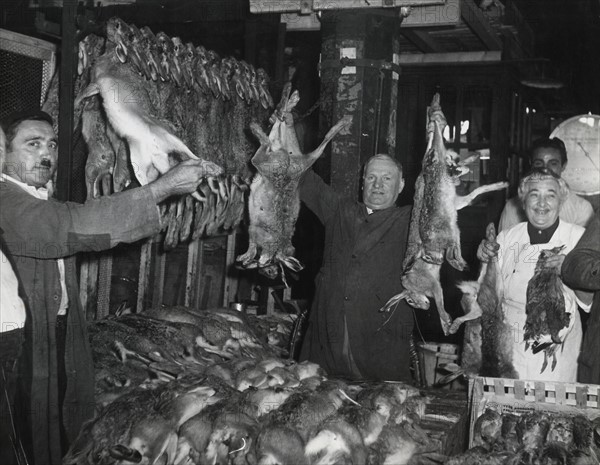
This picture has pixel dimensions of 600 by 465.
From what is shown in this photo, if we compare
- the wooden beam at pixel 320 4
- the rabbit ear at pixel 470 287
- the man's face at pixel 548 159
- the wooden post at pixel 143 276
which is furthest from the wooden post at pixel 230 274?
the man's face at pixel 548 159

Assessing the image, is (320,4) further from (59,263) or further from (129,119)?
(59,263)

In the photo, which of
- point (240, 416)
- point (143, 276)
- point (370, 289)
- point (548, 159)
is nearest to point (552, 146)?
point (548, 159)

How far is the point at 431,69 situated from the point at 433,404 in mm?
7264

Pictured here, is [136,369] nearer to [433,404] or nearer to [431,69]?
[433,404]

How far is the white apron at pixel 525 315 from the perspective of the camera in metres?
4.47

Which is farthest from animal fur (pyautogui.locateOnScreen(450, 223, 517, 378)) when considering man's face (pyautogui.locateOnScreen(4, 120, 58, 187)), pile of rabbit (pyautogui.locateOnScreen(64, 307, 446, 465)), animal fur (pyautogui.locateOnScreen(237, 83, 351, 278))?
man's face (pyautogui.locateOnScreen(4, 120, 58, 187))

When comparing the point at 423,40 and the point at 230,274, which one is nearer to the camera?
the point at 230,274

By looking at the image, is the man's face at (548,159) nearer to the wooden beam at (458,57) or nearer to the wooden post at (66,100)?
the wooden post at (66,100)

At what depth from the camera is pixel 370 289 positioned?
487 cm

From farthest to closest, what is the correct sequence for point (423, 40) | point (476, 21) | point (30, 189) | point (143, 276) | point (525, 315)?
1. point (423, 40)
2. point (476, 21)
3. point (143, 276)
4. point (525, 315)
5. point (30, 189)

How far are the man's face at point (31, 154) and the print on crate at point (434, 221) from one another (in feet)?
7.82

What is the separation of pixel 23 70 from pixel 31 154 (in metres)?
Answer: 1.56

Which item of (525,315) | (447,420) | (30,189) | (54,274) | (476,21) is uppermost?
(476,21)

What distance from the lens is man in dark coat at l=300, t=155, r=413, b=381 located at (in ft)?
16.0
